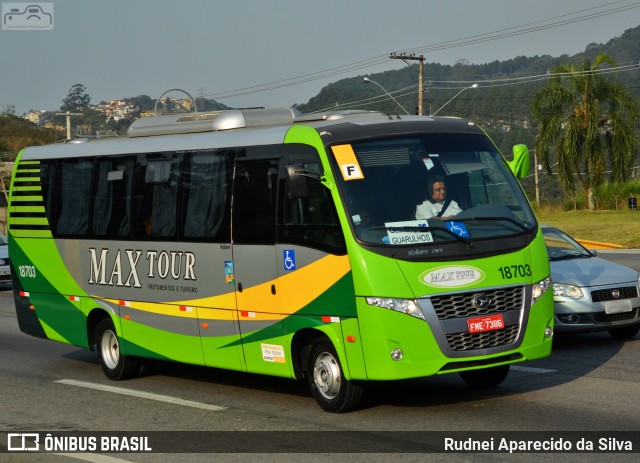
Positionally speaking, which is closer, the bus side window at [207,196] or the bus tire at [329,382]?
the bus tire at [329,382]

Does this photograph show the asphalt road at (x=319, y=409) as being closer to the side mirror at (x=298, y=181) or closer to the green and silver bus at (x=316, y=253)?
the green and silver bus at (x=316, y=253)

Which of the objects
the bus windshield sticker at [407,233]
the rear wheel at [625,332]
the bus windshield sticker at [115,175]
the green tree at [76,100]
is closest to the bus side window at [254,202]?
the bus windshield sticker at [407,233]

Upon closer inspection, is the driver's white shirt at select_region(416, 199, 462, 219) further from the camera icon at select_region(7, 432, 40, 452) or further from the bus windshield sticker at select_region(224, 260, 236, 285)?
the camera icon at select_region(7, 432, 40, 452)

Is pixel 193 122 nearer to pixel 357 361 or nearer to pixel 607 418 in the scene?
pixel 357 361

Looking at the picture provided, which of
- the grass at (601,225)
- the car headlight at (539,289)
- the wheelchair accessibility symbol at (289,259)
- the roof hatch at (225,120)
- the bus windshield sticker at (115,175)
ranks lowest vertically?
the grass at (601,225)

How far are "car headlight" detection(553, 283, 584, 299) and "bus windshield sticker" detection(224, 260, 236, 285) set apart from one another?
4360 mm

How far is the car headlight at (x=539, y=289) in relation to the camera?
1025 cm

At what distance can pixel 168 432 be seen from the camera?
9.78m

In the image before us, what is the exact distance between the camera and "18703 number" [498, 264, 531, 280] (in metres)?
10.1

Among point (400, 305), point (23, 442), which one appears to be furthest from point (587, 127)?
point (23, 442)

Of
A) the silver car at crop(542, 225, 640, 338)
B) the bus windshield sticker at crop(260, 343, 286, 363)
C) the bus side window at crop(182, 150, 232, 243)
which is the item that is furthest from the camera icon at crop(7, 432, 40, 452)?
the silver car at crop(542, 225, 640, 338)

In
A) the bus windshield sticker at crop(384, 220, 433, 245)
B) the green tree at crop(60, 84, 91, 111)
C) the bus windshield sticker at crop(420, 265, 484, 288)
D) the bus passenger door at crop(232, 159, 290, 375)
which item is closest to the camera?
the bus windshield sticker at crop(420, 265, 484, 288)

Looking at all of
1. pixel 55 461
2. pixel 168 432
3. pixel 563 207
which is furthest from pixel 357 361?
pixel 563 207

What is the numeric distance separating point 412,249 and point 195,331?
3.19 meters
